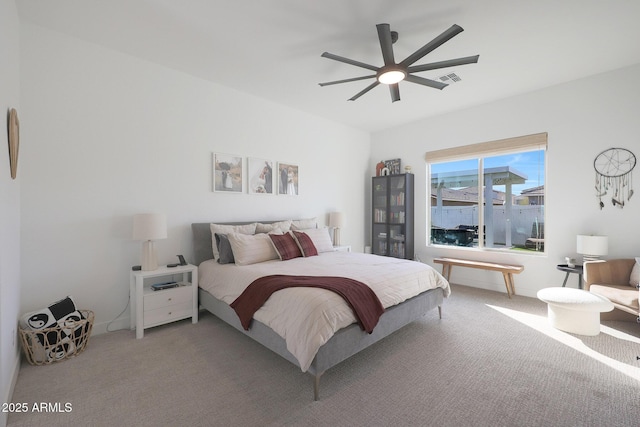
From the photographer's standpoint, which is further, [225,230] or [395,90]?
[225,230]

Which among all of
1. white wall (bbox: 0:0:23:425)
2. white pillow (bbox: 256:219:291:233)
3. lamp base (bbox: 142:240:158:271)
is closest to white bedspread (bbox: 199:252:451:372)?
lamp base (bbox: 142:240:158:271)

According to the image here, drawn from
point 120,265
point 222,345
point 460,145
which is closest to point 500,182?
point 460,145

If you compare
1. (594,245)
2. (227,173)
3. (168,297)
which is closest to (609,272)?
(594,245)

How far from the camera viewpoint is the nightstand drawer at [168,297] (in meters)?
2.74

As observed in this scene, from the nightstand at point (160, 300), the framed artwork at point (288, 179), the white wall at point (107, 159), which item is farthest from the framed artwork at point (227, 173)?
the nightstand at point (160, 300)

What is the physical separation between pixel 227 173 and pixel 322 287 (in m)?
2.36

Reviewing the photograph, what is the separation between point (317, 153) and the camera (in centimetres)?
491

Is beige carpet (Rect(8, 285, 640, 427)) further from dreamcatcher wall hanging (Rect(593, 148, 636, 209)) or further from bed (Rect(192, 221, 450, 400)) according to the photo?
dreamcatcher wall hanging (Rect(593, 148, 636, 209))

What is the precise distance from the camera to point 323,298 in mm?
1948

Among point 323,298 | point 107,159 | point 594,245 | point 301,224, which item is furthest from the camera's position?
point 301,224

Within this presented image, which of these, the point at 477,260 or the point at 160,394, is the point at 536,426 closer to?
the point at 160,394

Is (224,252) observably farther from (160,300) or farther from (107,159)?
(107,159)

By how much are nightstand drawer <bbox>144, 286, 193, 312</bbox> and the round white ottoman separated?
151 inches

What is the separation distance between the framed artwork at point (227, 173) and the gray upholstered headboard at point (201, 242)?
548 millimetres
